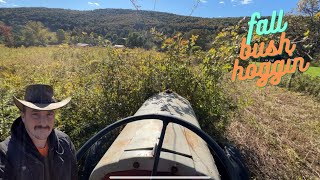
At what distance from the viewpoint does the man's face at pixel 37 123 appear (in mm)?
2348

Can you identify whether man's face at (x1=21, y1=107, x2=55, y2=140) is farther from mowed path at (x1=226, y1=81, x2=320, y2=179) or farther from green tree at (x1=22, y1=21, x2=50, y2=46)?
green tree at (x1=22, y1=21, x2=50, y2=46)

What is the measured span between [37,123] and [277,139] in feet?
18.0

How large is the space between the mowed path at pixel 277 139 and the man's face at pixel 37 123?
153 inches

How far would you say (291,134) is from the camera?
6.99 metres

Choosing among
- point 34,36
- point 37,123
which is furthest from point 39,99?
point 34,36

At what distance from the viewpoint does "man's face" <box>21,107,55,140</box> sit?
7.70 feet

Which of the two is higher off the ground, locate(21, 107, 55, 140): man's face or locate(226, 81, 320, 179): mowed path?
locate(21, 107, 55, 140): man's face

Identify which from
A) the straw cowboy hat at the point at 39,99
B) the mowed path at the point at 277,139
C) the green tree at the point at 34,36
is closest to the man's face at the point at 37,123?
→ the straw cowboy hat at the point at 39,99

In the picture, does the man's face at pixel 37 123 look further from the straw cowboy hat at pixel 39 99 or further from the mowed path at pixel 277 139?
the mowed path at pixel 277 139

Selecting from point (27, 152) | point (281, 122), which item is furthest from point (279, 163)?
point (27, 152)

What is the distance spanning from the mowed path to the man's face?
390 centimetres

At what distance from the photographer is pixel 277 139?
6.45 meters

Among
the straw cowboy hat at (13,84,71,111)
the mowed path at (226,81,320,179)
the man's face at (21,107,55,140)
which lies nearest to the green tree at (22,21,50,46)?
the mowed path at (226,81,320,179)

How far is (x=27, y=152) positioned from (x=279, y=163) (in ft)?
15.4
